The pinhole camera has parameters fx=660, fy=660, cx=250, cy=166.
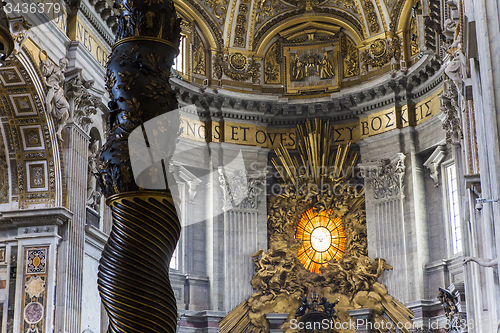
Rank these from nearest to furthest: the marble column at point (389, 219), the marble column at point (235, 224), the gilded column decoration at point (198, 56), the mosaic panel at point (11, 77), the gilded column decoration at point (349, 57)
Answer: the mosaic panel at point (11, 77) < the marble column at point (389, 219) < the marble column at point (235, 224) < the gilded column decoration at point (198, 56) < the gilded column decoration at point (349, 57)

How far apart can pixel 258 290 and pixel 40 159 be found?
8.98 meters

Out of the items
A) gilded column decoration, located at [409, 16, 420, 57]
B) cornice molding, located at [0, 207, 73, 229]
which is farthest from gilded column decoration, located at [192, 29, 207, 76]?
cornice molding, located at [0, 207, 73, 229]

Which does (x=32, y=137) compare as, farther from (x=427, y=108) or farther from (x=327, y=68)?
(x=327, y=68)

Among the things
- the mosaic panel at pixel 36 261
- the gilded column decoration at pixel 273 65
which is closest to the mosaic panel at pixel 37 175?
the mosaic panel at pixel 36 261

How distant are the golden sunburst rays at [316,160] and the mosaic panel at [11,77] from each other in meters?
10.5

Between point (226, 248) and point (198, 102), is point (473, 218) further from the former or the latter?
point (198, 102)

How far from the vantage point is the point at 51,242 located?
14.0 metres

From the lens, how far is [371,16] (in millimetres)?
22547

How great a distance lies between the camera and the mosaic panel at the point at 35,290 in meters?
13.6

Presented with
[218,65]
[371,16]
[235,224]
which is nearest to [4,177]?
[235,224]

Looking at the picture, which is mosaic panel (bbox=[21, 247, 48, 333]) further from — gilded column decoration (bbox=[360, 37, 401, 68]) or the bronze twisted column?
gilded column decoration (bbox=[360, 37, 401, 68])

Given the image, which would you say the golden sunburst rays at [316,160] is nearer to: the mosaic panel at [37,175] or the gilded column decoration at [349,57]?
the gilded column decoration at [349,57]

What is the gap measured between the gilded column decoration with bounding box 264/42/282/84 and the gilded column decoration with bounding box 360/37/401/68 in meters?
3.09

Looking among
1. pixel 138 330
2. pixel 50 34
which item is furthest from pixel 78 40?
pixel 138 330
